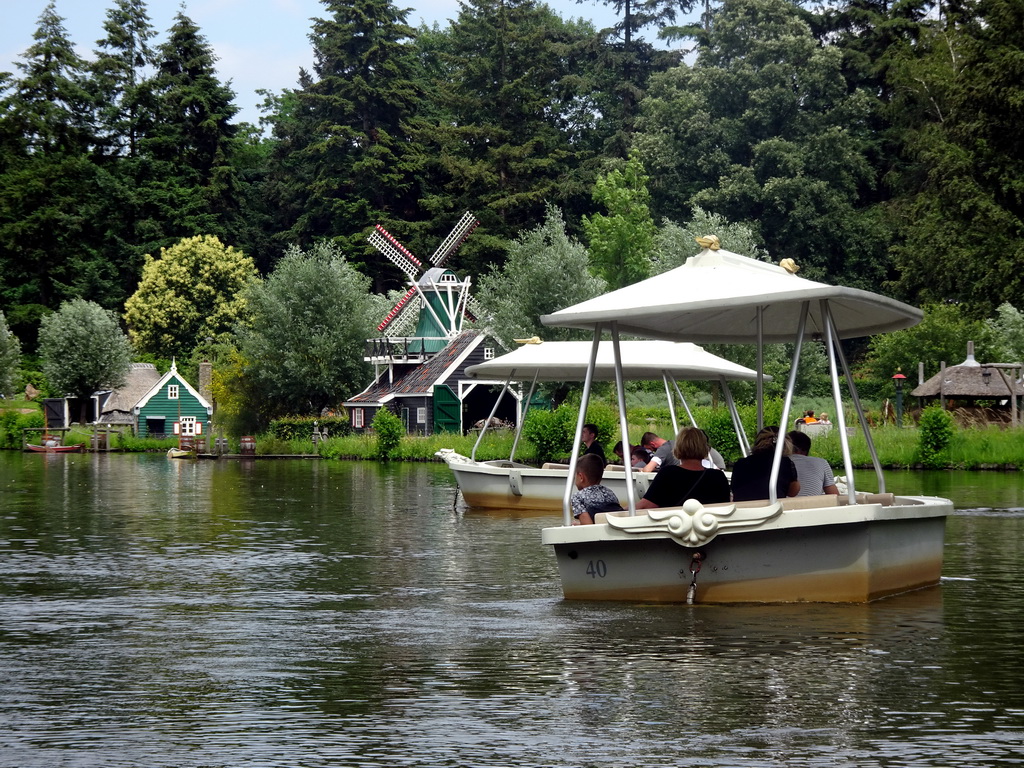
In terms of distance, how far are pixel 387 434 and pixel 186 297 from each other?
41520 millimetres

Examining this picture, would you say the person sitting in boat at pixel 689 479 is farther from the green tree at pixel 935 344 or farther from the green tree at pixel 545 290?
the green tree at pixel 935 344

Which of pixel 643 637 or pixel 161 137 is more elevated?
pixel 161 137

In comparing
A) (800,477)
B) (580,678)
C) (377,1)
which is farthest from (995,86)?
(580,678)

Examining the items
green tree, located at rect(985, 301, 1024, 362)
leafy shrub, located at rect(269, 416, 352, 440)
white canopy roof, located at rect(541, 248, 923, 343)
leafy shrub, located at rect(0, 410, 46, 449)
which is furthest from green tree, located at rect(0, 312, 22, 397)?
white canopy roof, located at rect(541, 248, 923, 343)

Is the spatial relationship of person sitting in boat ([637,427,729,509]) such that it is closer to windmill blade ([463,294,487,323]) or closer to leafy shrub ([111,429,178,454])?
windmill blade ([463,294,487,323])

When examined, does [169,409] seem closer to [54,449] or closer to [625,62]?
[54,449]

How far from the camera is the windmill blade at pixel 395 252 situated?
8406 centimetres

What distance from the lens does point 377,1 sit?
101 metres

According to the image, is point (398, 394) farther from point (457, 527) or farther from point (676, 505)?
point (676, 505)

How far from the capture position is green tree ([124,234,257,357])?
9562 centimetres

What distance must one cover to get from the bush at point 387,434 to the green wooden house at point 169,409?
1075 inches

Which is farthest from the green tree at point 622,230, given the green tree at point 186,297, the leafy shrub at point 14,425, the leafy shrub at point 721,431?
the leafy shrub at point 721,431

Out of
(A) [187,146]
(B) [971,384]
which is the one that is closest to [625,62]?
(A) [187,146]

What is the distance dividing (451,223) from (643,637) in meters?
82.8
